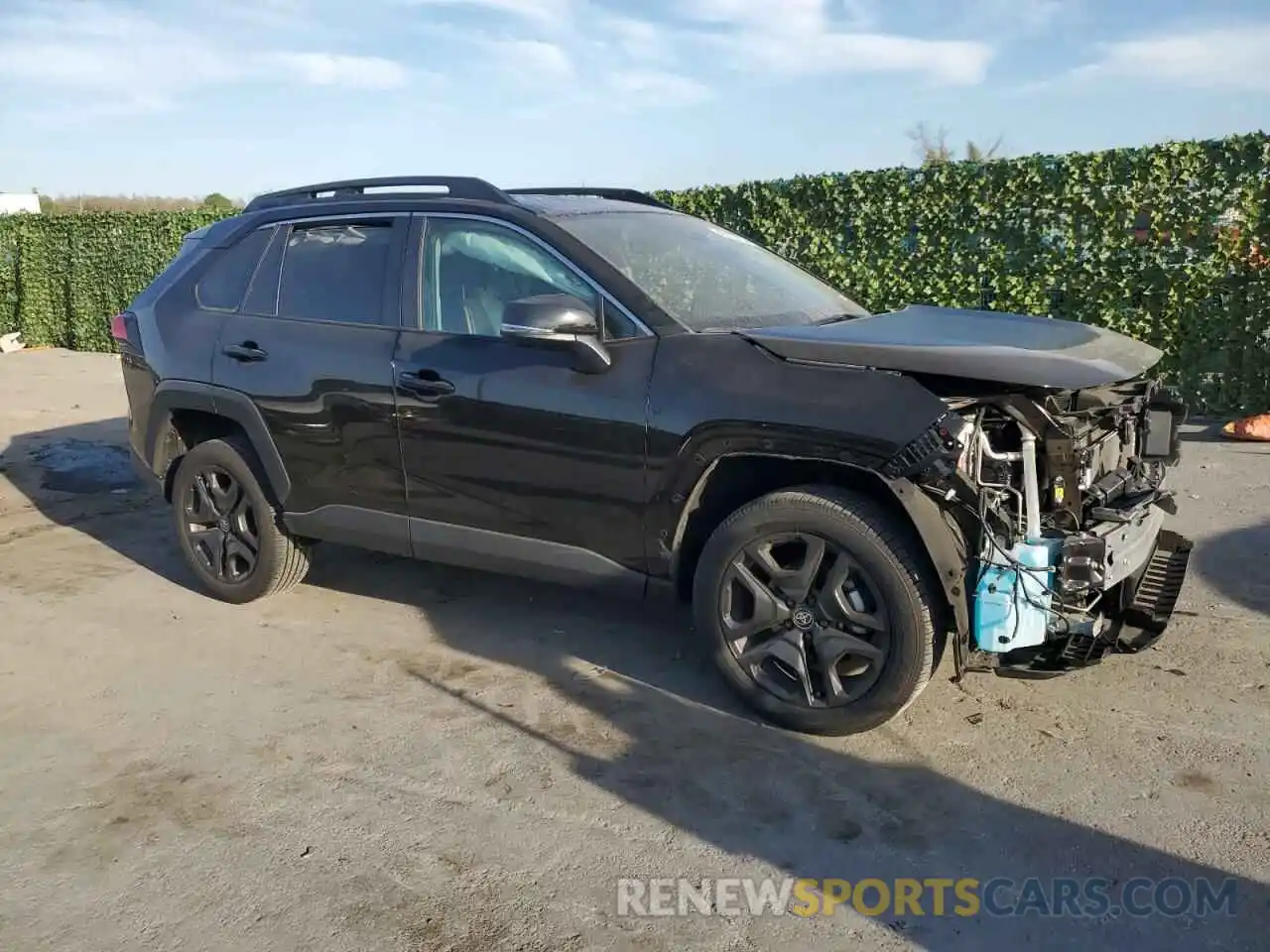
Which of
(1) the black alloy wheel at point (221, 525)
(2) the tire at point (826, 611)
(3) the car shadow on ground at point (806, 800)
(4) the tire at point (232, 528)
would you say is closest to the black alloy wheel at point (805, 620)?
(2) the tire at point (826, 611)

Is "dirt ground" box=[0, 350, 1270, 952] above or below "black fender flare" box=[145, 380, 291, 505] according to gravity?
below

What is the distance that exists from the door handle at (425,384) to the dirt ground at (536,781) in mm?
1145

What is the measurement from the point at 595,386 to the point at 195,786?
6.37 feet

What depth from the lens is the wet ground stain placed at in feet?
26.3

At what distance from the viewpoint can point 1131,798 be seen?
330 cm

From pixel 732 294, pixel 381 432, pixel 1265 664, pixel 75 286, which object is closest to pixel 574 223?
pixel 732 294

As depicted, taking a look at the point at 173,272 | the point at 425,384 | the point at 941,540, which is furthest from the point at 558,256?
the point at 173,272

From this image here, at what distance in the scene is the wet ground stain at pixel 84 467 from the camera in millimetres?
8023

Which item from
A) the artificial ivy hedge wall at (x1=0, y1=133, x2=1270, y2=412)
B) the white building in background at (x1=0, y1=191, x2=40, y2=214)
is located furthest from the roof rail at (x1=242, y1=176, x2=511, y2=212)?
the white building in background at (x1=0, y1=191, x2=40, y2=214)

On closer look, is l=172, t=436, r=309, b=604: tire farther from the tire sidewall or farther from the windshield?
the windshield

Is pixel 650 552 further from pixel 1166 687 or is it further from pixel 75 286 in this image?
pixel 75 286

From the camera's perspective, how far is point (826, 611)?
365cm

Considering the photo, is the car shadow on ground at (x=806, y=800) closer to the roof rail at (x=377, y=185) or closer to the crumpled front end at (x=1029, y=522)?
the crumpled front end at (x=1029, y=522)

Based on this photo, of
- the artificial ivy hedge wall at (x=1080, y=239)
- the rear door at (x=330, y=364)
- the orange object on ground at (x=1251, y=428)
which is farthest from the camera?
the artificial ivy hedge wall at (x=1080, y=239)
